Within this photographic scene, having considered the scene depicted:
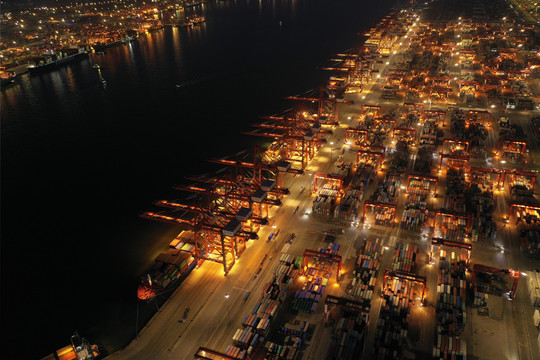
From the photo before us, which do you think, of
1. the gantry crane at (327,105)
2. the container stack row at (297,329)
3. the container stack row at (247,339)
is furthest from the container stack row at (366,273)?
the gantry crane at (327,105)

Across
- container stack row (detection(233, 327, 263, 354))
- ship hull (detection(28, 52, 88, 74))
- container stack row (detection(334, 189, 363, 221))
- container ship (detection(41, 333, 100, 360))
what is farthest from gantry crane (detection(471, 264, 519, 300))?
ship hull (detection(28, 52, 88, 74))

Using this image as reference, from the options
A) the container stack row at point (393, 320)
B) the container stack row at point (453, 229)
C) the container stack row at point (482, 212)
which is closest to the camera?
the container stack row at point (393, 320)

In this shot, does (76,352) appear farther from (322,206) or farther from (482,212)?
(482,212)

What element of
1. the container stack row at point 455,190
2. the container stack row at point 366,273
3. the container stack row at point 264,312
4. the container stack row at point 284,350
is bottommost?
the container stack row at point 284,350

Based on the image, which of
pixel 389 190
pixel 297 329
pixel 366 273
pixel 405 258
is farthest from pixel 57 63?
pixel 405 258

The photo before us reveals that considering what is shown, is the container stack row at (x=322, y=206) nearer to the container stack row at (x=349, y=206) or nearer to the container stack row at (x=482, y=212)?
the container stack row at (x=349, y=206)
